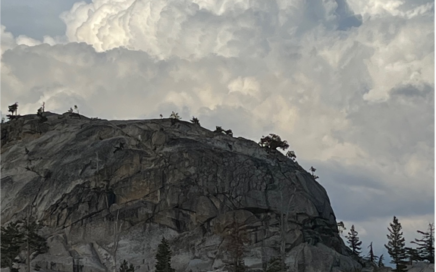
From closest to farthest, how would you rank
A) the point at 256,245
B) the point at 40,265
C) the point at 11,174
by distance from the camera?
1. the point at 40,265
2. the point at 256,245
3. the point at 11,174

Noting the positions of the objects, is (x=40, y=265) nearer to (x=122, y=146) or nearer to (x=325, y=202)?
(x=122, y=146)

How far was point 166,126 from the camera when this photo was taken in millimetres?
134625

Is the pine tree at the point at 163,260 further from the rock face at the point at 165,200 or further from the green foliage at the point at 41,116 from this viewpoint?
the green foliage at the point at 41,116

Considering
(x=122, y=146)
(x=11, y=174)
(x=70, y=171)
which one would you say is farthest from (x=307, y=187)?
(x=11, y=174)

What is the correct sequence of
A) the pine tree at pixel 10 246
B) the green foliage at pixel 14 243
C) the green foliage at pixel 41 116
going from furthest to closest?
1. the green foliage at pixel 41 116
2. the green foliage at pixel 14 243
3. the pine tree at pixel 10 246

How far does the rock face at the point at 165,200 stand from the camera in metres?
108

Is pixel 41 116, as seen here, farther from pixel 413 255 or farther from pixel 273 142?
pixel 413 255

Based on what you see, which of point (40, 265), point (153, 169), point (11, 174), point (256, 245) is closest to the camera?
point (40, 265)

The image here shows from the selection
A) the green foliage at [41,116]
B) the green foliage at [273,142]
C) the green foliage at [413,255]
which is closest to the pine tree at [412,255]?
the green foliage at [413,255]

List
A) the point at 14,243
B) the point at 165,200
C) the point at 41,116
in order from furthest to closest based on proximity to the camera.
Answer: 1. the point at 41,116
2. the point at 165,200
3. the point at 14,243

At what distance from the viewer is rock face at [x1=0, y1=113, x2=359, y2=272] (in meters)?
108

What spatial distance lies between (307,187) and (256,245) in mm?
19722

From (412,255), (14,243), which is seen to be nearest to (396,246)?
(412,255)

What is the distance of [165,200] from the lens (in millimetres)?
115625
